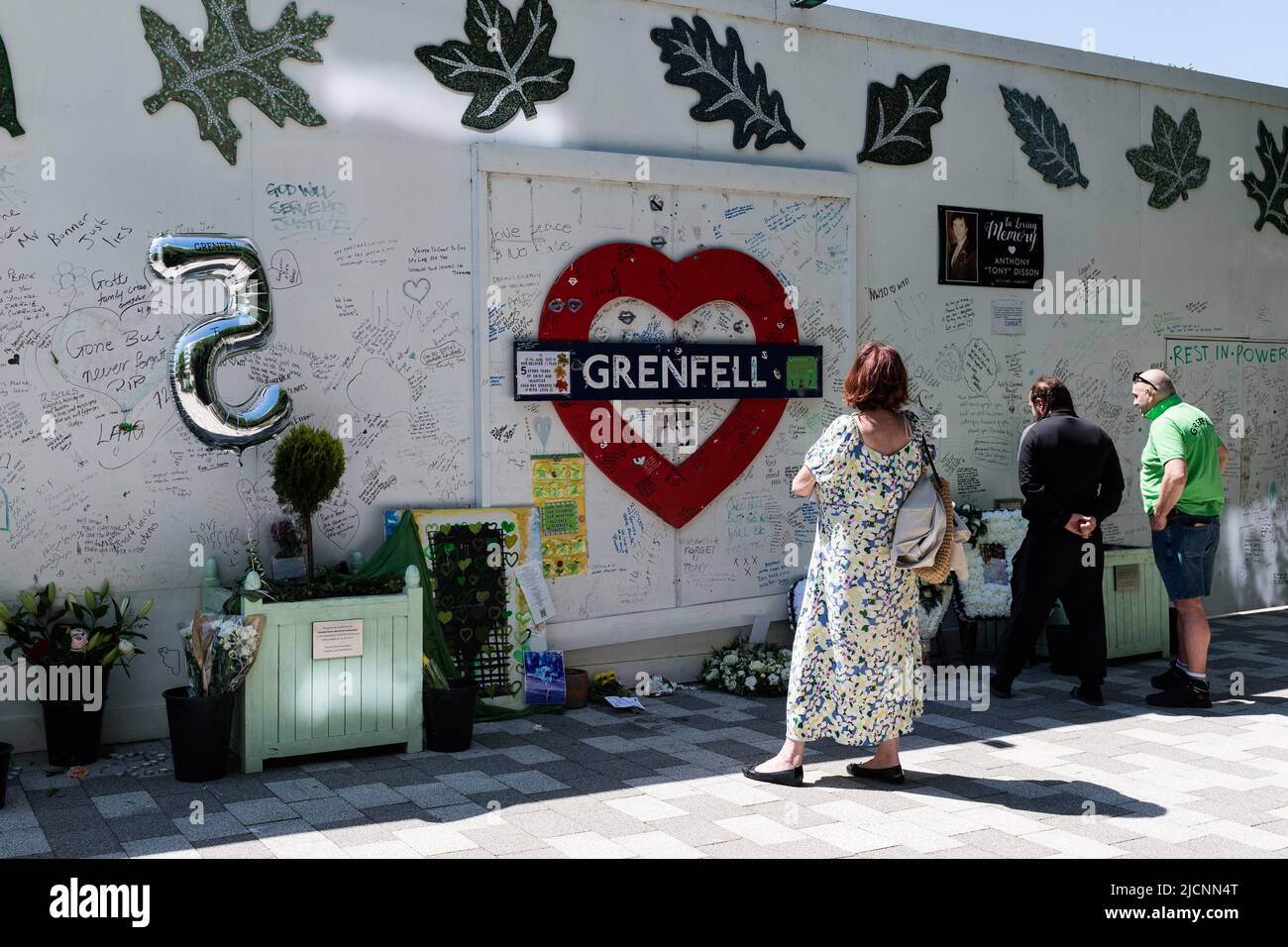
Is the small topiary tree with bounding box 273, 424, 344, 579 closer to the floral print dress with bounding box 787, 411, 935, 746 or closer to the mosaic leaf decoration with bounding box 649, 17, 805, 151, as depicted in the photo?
the floral print dress with bounding box 787, 411, 935, 746

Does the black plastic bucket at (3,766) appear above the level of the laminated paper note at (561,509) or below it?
below

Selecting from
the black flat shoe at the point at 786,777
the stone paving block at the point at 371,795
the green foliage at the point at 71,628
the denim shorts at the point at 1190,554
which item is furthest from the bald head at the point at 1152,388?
the green foliage at the point at 71,628

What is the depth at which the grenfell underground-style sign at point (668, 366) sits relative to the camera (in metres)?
7.90

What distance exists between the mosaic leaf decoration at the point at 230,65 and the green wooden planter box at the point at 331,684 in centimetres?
243

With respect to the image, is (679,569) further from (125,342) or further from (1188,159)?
(1188,159)

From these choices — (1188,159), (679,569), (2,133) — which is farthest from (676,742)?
(1188,159)

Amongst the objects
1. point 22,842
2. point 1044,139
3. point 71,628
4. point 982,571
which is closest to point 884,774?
point 982,571

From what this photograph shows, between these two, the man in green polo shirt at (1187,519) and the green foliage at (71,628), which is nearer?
the green foliage at (71,628)

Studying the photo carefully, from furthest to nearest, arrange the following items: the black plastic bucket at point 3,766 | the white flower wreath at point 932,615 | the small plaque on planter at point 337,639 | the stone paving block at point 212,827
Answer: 1. the white flower wreath at point 932,615
2. the small plaque on planter at point 337,639
3. the black plastic bucket at point 3,766
4. the stone paving block at point 212,827

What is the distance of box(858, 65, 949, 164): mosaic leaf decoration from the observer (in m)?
9.19

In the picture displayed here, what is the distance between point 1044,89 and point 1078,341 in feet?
6.28

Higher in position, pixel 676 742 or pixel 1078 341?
pixel 1078 341

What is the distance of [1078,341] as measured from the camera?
1025cm

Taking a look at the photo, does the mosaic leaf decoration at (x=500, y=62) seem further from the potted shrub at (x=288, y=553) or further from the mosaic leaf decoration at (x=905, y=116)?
the potted shrub at (x=288, y=553)
